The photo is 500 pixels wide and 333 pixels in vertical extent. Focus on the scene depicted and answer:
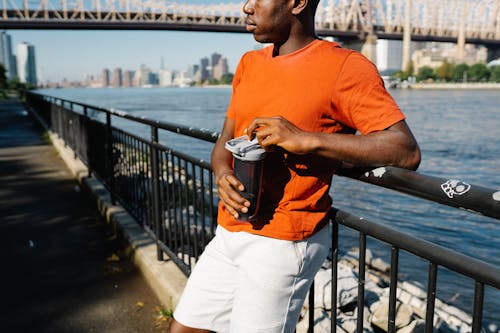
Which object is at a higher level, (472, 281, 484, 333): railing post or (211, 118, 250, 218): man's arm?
(211, 118, 250, 218): man's arm

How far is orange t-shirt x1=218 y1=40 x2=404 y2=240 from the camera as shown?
142 centimetres

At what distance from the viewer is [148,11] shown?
192 ft

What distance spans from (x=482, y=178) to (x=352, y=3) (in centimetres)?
6674

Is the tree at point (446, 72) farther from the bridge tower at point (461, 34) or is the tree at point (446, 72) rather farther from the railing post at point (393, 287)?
the railing post at point (393, 287)

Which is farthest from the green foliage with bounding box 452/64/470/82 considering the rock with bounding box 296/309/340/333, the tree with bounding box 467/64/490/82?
the rock with bounding box 296/309/340/333

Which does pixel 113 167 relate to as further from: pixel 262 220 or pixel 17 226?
pixel 262 220

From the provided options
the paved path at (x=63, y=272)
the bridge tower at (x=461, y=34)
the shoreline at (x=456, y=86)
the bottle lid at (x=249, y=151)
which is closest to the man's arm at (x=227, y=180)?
the bottle lid at (x=249, y=151)

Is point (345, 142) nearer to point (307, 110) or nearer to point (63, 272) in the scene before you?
point (307, 110)

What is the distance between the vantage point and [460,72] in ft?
325

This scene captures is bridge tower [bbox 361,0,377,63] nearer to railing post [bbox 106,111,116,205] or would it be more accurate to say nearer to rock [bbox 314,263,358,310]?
railing post [bbox 106,111,116,205]

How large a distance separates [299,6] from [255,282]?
87cm

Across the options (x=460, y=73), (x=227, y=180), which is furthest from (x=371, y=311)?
(x=460, y=73)

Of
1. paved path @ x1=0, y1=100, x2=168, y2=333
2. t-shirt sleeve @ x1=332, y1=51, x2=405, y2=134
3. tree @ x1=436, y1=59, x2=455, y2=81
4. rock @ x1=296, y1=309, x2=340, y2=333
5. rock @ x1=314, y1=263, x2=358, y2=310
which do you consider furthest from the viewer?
tree @ x1=436, y1=59, x2=455, y2=81

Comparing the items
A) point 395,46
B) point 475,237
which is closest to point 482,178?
point 475,237
